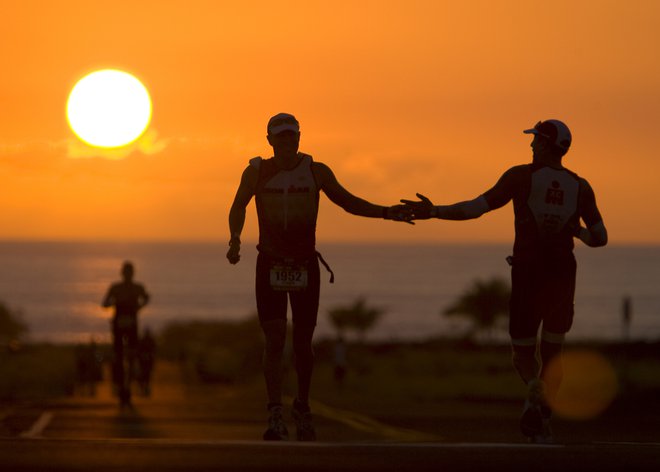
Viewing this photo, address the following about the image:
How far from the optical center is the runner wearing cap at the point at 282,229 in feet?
35.3

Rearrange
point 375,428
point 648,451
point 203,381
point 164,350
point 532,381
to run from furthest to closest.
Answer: point 164,350
point 203,381
point 375,428
point 532,381
point 648,451

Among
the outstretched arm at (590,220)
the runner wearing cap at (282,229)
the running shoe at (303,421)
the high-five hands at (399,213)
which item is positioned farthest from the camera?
the high-five hands at (399,213)

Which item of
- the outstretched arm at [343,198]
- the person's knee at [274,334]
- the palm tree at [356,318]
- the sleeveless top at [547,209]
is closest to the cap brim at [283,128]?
the outstretched arm at [343,198]

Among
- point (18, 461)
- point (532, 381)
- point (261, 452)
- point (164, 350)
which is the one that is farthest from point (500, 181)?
point (164, 350)

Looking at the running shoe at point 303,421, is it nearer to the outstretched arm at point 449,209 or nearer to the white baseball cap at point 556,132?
the outstretched arm at point 449,209

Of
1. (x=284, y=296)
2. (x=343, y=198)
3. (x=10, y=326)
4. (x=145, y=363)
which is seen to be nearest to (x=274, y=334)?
(x=284, y=296)

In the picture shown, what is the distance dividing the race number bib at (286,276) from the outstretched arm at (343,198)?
58 cm

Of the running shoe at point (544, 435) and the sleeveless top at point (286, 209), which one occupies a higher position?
the sleeveless top at point (286, 209)

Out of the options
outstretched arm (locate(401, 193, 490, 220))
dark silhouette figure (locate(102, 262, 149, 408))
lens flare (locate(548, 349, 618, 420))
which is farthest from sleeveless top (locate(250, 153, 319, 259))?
dark silhouette figure (locate(102, 262, 149, 408))

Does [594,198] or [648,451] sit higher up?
[594,198]

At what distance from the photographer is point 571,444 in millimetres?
8016

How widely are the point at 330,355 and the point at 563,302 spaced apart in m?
46.3

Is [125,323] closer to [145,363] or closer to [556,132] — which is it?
[145,363]

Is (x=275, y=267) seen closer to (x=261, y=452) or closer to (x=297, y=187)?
(x=297, y=187)
